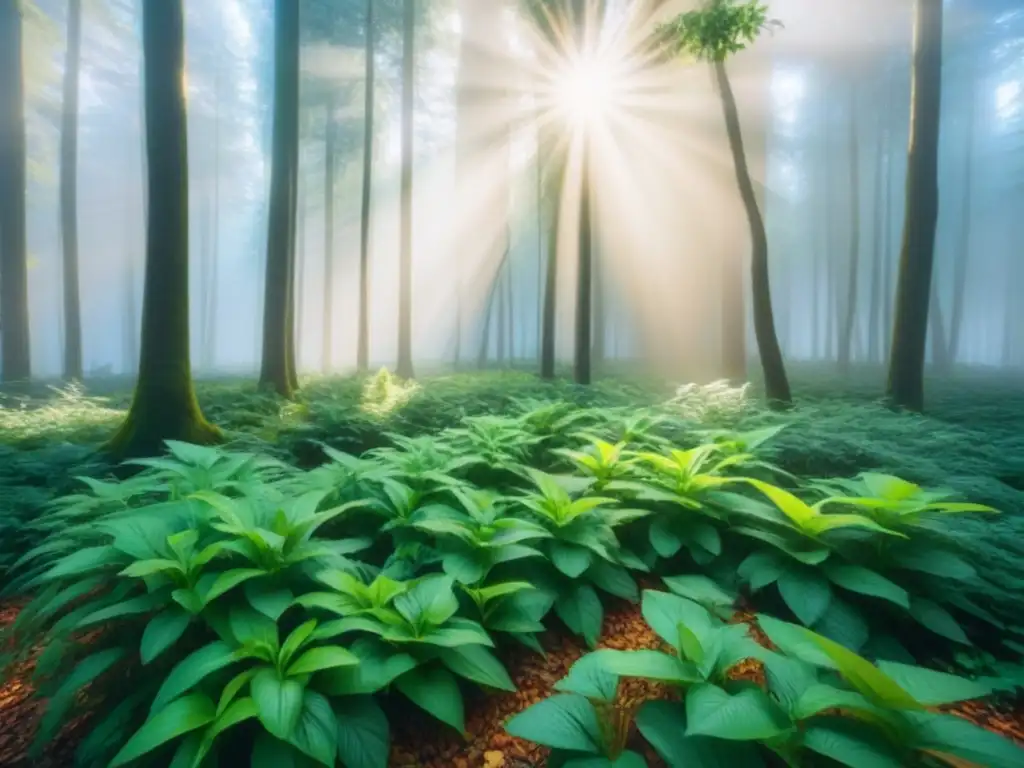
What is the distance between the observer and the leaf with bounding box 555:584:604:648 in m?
2.52

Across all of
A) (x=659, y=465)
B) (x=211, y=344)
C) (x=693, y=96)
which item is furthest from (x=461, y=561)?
(x=211, y=344)

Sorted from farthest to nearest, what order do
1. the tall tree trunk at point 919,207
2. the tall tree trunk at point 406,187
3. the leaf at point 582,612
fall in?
1. the tall tree trunk at point 406,187
2. the tall tree trunk at point 919,207
3. the leaf at point 582,612

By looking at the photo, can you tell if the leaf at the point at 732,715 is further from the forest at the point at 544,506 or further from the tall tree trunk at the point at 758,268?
the tall tree trunk at the point at 758,268

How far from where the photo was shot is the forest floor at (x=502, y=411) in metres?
2.14

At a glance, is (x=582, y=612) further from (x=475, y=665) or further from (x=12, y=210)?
(x=12, y=210)

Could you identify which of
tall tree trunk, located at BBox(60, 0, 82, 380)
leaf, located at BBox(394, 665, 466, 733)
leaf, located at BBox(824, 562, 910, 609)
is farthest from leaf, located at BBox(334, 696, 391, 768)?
tall tree trunk, located at BBox(60, 0, 82, 380)

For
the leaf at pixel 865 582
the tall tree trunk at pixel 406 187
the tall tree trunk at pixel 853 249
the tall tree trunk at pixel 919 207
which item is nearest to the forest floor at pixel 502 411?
the leaf at pixel 865 582

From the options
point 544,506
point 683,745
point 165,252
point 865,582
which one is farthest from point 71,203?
point 865,582

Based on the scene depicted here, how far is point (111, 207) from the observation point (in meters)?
41.4

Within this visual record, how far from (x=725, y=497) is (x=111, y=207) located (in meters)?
53.6

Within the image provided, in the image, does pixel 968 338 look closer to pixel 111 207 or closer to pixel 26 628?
pixel 26 628

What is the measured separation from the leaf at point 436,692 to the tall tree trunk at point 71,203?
1973 cm

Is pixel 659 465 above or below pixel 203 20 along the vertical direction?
below

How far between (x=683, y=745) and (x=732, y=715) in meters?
0.22
